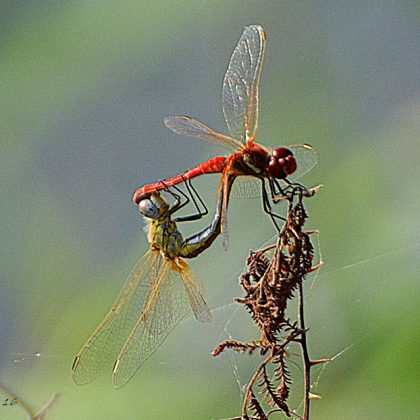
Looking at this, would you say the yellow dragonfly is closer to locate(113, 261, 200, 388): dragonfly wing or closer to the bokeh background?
locate(113, 261, 200, 388): dragonfly wing

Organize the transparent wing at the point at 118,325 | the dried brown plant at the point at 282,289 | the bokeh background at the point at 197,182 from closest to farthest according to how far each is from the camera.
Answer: the dried brown plant at the point at 282,289
the transparent wing at the point at 118,325
the bokeh background at the point at 197,182

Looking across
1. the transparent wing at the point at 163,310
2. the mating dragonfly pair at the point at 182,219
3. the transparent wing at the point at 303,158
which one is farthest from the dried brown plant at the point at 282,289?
the transparent wing at the point at 163,310

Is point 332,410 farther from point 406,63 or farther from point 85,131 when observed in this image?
point 85,131

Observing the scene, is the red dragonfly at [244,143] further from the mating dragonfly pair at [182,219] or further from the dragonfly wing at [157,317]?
the dragonfly wing at [157,317]

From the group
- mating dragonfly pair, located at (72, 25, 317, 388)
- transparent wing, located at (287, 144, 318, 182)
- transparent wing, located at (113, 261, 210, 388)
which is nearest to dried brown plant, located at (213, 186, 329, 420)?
mating dragonfly pair, located at (72, 25, 317, 388)

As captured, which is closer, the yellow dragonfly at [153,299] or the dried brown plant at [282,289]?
the dried brown plant at [282,289]

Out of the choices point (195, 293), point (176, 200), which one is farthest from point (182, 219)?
point (195, 293)

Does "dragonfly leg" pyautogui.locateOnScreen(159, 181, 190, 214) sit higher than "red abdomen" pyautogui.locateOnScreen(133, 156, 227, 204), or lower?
lower
